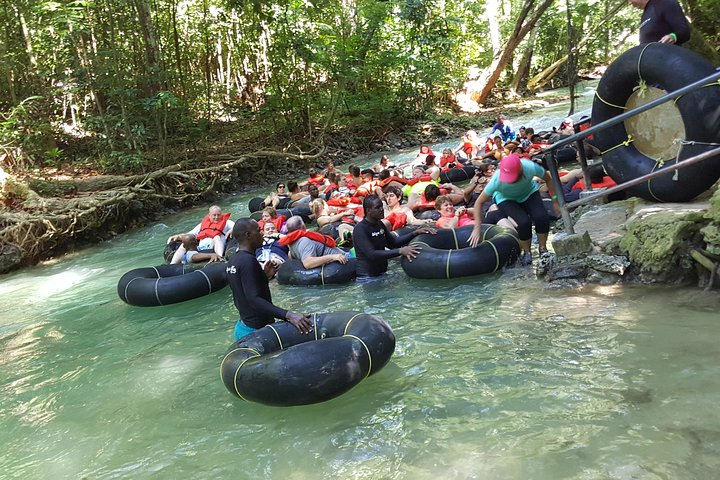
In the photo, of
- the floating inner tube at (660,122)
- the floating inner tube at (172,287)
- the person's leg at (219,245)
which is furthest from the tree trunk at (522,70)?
the floating inner tube at (172,287)

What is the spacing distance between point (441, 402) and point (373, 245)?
3.19 m

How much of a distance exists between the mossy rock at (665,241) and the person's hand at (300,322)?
2.97 m

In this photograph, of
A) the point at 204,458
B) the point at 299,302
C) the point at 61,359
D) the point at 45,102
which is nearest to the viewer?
the point at 204,458

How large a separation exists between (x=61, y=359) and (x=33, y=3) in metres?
11.3

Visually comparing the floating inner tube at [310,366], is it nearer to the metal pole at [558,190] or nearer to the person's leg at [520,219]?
the metal pole at [558,190]

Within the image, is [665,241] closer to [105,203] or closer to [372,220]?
[372,220]

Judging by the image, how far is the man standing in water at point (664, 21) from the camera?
530 centimetres

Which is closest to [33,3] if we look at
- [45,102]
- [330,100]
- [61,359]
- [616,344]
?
[45,102]

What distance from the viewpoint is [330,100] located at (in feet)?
65.2

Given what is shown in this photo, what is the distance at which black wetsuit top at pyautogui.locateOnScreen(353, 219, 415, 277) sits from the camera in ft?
22.2

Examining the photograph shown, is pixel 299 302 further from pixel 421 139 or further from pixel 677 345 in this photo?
pixel 421 139

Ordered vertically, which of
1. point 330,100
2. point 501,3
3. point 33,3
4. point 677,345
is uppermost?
point 501,3

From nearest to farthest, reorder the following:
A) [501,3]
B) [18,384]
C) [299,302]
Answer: [18,384] < [299,302] < [501,3]

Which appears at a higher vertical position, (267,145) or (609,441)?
(267,145)
